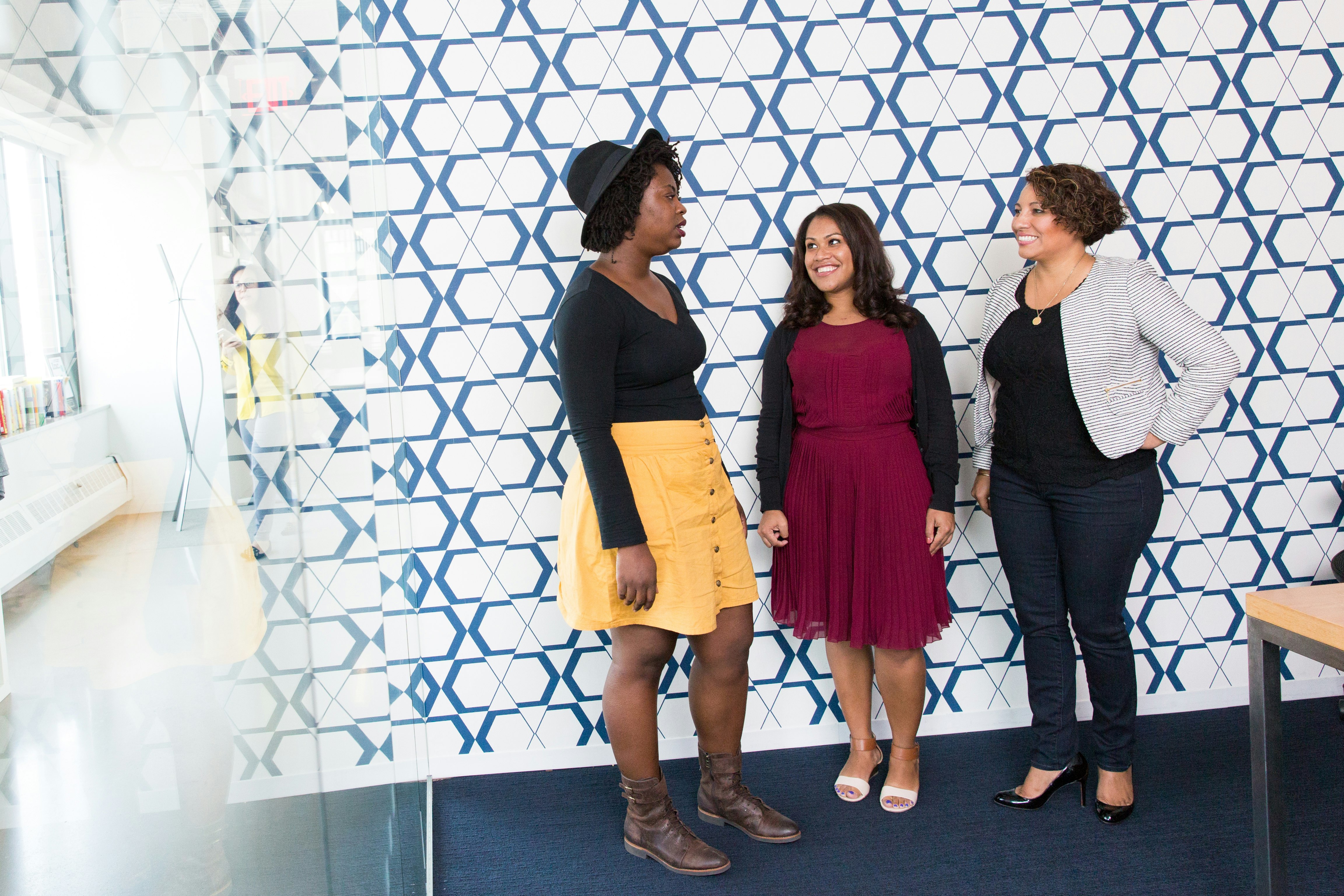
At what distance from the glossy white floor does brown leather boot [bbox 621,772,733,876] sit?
1516 millimetres

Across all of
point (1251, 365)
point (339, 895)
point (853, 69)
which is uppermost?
point (853, 69)

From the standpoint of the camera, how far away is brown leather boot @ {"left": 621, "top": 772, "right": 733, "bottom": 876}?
2.25m

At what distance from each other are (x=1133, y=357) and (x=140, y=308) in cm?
225

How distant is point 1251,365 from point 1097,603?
1.12 m

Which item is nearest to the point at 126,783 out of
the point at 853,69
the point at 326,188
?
the point at 326,188

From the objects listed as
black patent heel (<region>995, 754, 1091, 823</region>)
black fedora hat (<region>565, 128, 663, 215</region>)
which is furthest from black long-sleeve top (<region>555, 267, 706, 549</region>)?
black patent heel (<region>995, 754, 1091, 823</region>)

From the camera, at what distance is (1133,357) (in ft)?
7.60

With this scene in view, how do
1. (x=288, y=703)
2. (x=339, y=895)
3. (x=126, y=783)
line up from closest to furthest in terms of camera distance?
(x=126, y=783) < (x=288, y=703) < (x=339, y=895)

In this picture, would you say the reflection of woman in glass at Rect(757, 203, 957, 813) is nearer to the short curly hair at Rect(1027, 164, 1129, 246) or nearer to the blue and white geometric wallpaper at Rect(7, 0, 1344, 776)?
the blue and white geometric wallpaper at Rect(7, 0, 1344, 776)

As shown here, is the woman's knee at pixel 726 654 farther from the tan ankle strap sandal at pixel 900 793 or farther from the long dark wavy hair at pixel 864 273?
the long dark wavy hair at pixel 864 273

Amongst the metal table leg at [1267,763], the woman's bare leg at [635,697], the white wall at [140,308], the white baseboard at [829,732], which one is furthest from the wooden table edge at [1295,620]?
the white wall at [140,308]

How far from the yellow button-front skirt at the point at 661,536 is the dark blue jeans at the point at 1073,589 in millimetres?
841

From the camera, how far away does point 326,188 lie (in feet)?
4.53

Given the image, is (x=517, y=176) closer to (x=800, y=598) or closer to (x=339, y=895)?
(x=800, y=598)
